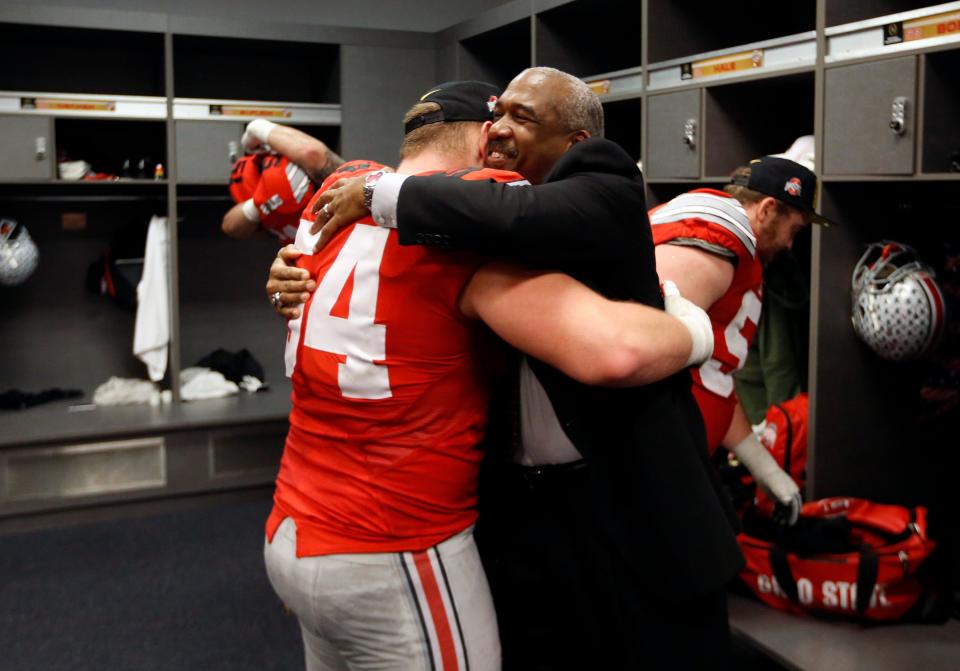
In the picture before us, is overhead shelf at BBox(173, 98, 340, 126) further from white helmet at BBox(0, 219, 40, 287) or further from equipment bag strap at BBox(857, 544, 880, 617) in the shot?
equipment bag strap at BBox(857, 544, 880, 617)

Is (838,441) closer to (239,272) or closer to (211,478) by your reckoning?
(211,478)

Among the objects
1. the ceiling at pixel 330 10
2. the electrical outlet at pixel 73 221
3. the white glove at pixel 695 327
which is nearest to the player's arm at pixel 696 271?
the white glove at pixel 695 327

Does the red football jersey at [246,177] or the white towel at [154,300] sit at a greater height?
the red football jersey at [246,177]

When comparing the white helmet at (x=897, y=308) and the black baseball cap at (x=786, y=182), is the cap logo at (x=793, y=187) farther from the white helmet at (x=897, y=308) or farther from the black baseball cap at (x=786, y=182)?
the white helmet at (x=897, y=308)

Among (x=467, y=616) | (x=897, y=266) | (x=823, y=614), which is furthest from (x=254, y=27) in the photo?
(x=467, y=616)

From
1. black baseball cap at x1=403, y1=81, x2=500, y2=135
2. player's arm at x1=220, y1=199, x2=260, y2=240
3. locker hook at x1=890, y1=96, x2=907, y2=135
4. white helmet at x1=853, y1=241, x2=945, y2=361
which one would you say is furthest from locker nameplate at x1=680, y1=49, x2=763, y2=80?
black baseball cap at x1=403, y1=81, x2=500, y2=135

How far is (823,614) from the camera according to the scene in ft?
7.77

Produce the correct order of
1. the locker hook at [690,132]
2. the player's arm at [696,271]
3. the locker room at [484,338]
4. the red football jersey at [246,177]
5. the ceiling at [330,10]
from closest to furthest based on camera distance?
the locker room at [484,338], the player's arm at [696,271], the locker hook at [690,132], the red football jersey at [246,177], the ceiling at [330,10]

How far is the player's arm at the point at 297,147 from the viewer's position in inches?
123

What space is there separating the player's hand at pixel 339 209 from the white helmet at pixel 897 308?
1.71 metres

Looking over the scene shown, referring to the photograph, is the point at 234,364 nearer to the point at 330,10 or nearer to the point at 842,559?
the point at 330,10

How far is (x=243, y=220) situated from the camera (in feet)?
11.3

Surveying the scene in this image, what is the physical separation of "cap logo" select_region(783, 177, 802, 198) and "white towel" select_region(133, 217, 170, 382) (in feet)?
10.0

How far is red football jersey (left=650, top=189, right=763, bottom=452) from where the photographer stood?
1725mm
